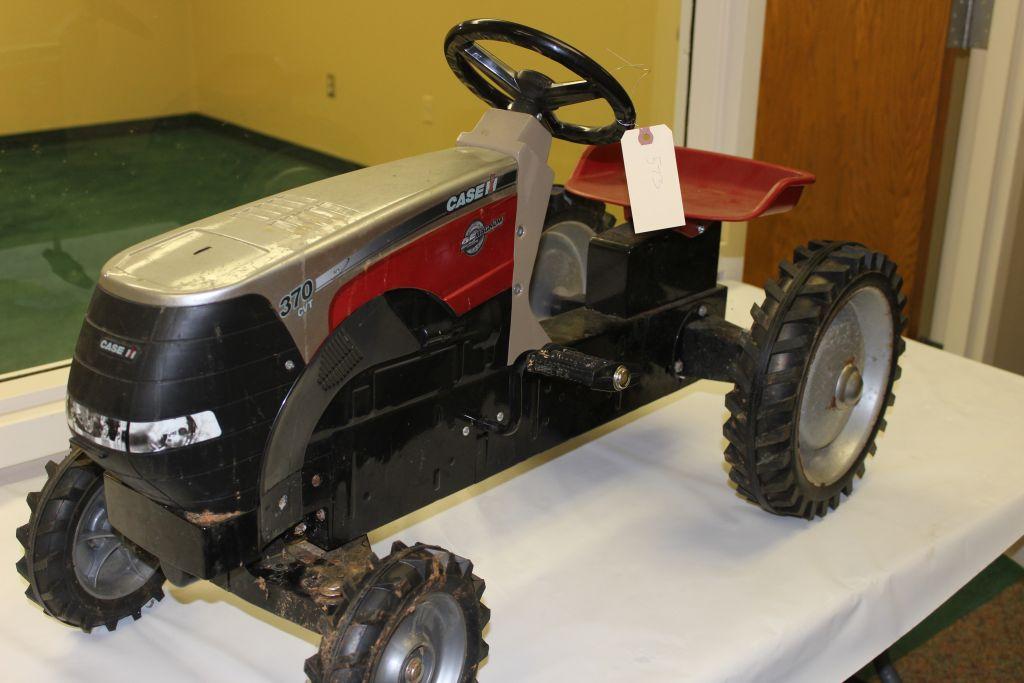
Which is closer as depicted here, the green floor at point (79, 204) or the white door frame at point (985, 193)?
the green floor at point (79, 204)

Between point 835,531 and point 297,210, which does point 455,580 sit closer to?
point 297,210

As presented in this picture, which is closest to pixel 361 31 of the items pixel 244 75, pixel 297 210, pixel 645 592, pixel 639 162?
pixel 244 75

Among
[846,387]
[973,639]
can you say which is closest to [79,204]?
[846,387]

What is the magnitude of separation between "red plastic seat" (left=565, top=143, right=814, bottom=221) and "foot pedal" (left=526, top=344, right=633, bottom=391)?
0.28m

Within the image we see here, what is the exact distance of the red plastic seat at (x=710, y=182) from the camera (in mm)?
1536

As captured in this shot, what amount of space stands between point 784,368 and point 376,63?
1251 millimetres

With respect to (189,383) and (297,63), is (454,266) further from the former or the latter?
(297,63)

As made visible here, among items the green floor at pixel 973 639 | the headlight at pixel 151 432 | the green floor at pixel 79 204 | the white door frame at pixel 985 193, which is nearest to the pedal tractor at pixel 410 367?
the headlight at pixel 151 432

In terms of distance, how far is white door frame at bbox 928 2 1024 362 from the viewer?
2.46m

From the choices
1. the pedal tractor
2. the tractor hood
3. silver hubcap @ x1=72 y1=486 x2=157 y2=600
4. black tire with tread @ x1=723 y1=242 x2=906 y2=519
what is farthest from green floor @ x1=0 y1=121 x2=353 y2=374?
black tire with tread @ x1=723 y1=242 x2=906 y2=519

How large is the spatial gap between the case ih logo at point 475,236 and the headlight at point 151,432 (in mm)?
349

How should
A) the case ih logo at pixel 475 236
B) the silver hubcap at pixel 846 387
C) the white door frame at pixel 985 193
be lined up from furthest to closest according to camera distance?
the white door frame at pixel 985 193 → the silver hubcap at pixel 846 387 → the case ih logo at pixel 475 236

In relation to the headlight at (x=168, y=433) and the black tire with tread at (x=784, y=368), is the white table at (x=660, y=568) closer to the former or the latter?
the black tire with tread at (x=784, y=368)

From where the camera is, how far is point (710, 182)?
165cm
